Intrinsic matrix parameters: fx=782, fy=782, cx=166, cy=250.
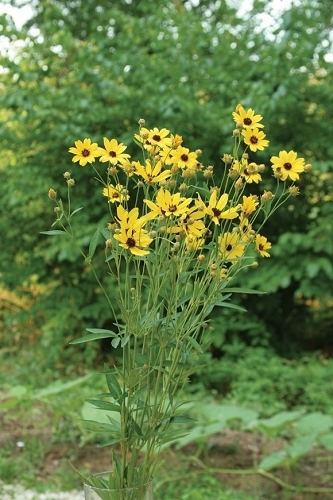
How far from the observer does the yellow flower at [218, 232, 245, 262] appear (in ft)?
3.71

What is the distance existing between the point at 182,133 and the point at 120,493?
311cm

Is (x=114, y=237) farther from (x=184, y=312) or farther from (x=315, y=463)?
(x=315, y=463)

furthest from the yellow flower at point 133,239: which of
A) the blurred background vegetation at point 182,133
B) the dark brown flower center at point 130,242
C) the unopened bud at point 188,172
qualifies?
the blurred background vegetation at point 182,133

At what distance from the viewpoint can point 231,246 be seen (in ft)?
3.75

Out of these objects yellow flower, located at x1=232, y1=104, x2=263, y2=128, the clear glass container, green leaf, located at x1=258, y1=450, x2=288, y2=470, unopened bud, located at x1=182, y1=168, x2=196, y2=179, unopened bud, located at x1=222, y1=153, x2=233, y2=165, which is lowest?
green leaf, located at x1=258, y1=450, x2=288, y2=470

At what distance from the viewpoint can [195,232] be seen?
1079 millimetres

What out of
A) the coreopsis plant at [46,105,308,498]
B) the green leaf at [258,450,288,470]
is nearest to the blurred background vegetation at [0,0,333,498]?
the green leaf at [258,450,288,470]

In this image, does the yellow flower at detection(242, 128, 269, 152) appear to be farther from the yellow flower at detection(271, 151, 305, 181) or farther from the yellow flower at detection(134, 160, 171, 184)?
the yellow flower at detection(134, 160, 171, 184)

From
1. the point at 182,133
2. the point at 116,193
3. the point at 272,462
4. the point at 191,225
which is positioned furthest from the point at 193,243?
the point at 182,133

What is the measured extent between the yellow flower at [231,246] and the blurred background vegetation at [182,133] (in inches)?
95.2

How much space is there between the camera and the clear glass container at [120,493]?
1.13 meters

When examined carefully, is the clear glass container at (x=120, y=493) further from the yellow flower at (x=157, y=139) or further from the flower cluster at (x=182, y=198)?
the yellow flower at (x=157, y=139)

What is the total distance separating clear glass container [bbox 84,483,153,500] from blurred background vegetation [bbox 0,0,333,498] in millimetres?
2368

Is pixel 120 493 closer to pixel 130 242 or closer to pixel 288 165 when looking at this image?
pixel 130 242
